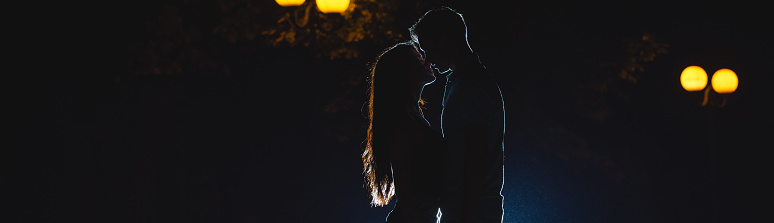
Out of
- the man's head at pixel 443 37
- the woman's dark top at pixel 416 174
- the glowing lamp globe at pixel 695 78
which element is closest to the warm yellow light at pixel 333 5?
the man's head at pixel 443 37

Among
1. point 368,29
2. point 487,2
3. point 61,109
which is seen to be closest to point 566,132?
point 487,2

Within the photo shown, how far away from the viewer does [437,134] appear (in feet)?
8.83

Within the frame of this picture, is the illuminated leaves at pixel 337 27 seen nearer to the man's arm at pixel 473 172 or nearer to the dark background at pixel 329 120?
the dark background at pixel 329 120

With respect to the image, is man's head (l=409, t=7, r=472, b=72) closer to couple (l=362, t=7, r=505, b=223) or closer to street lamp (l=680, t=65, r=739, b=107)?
couple (l=362, t=7, r=505, b=223)

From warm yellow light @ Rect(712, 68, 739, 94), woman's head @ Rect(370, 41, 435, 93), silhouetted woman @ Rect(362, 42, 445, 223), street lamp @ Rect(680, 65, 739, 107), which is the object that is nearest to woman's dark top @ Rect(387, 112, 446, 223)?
silhouetted woman @ Rect(362, 42, 445, 223)

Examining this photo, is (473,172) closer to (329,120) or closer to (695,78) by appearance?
(329,120)

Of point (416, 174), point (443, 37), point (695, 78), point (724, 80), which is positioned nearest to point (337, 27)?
point (443, 37)

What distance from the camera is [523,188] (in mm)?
16828

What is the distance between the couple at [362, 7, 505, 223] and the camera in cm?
241

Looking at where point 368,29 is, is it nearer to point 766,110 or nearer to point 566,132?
point 566,132

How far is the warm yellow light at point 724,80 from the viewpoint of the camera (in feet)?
44.3

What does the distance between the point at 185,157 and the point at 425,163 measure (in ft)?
40.1

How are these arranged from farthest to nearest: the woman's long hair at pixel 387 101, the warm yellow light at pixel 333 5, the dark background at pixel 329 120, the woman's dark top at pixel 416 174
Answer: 1. the dark background at pixel 329 120
2. the warm yellow light at pixel 333 5
3. the woman's long hair at pixel 387 101
4. the woman's dark top at pixel 416 174

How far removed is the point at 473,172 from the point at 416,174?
299 millimetres
